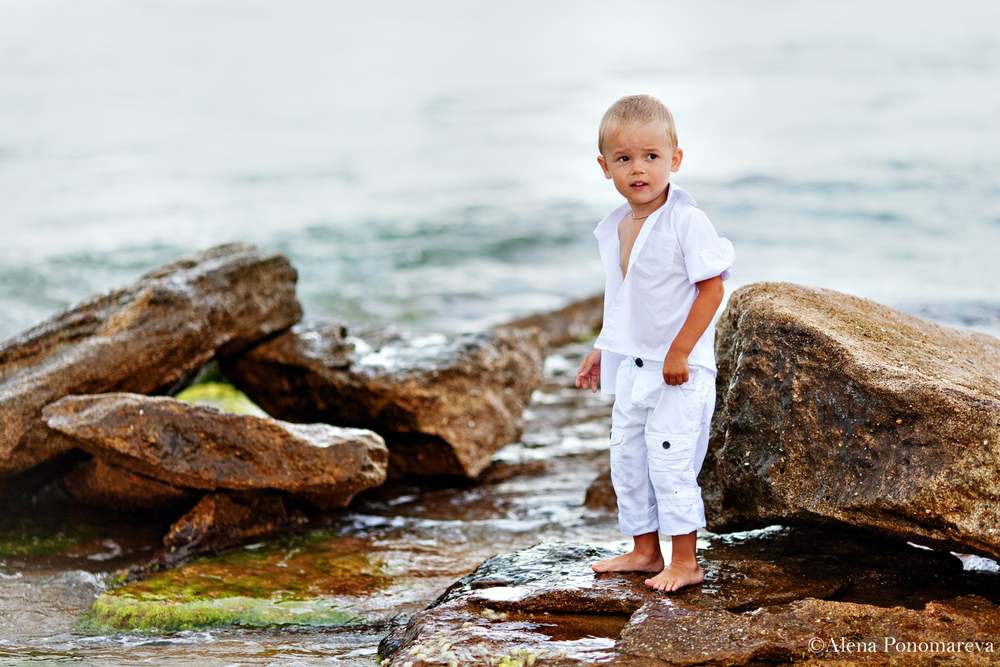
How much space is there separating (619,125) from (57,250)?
1338 cm

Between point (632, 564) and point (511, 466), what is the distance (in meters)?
2.46

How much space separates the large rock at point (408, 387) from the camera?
509cm

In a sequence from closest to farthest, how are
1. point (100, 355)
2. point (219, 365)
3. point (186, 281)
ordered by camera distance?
1. point (100, 355)
2. point (186, 281)
3. point (219, 365)

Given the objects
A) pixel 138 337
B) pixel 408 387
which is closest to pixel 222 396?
pixel 138 337

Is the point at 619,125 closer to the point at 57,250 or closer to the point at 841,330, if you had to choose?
the point at 841,330

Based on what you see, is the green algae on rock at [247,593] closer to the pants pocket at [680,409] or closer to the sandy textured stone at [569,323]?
the pants pocket at [680,409]

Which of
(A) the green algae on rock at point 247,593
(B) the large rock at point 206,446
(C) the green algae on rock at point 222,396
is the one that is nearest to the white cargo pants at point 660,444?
(A) the green algae on rock at point 247,593

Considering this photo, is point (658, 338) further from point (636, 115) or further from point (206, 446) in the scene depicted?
point (206, 446)

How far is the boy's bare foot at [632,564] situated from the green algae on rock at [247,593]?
106cm

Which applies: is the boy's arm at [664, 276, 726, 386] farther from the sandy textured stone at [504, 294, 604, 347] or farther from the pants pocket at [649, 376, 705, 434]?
the sandy textured stone at [504, 294, 604, 347]

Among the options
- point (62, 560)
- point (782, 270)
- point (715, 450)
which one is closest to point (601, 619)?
point (715, 450)

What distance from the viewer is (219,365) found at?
18.4ft

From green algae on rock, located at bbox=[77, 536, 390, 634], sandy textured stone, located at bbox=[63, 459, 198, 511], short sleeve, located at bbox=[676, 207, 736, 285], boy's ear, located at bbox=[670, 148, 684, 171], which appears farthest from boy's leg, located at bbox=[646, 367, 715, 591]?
sandy textured stone, located at bbox=[63, 459, 198, 511]

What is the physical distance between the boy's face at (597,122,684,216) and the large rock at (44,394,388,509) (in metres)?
2.05
